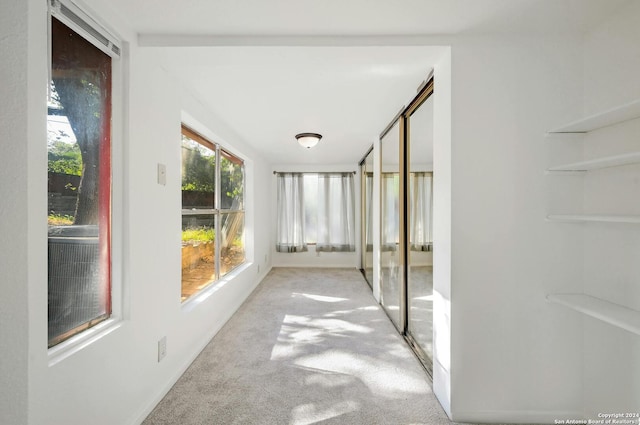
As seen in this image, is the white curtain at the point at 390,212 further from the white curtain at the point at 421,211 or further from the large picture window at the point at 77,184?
the large picture window at the point at 77,184

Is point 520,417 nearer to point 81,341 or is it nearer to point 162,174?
point 81,341

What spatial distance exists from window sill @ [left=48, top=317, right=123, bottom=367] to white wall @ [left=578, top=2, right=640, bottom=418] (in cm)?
267

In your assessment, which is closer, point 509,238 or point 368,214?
point 509,238

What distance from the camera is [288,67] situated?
2014mm

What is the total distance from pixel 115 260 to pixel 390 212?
8.76 ft

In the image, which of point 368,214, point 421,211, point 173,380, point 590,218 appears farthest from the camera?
point 368,214

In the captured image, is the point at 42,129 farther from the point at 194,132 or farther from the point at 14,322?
the point at 194,132

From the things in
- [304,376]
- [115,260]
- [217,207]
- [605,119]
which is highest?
[605,119]

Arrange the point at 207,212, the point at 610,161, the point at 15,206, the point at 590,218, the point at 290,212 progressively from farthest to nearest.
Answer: the point at 290,212, the point at 207,212, the point at 590,218, the point at 610,161, the point at 15,206

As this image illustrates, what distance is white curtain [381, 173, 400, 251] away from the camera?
3164 mm

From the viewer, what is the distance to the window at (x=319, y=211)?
6.37m

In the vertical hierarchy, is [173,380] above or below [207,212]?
below

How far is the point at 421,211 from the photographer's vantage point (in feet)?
8.25

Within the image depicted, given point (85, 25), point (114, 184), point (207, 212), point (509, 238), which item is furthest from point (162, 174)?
point (509, 238)
